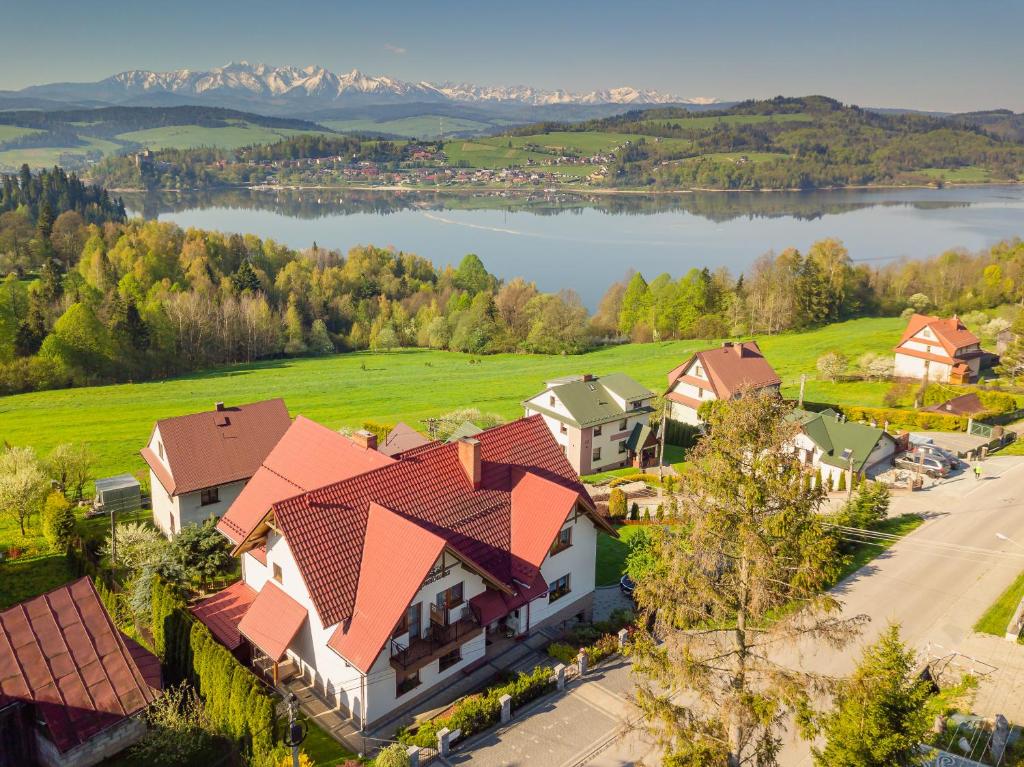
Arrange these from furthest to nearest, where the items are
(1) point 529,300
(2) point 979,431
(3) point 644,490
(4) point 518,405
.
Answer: (1) point 529,300 → (4) point 518,405 → (2) point 979,431 → (3) point 644,490

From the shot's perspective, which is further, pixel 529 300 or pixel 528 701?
pixel 529 300

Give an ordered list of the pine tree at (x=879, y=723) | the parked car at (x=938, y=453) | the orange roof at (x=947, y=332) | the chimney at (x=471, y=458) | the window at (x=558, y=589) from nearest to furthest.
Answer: the pine tree at (x=879, y=723) < the chimney at (x=471, y=458) < the window at (x=558, y=589) < the parked car at (x=938, y=453) < the orange roof at (x=947, y=332)

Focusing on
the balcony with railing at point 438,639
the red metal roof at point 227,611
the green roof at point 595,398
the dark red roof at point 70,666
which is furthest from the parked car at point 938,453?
the dark red roof at point 70,666

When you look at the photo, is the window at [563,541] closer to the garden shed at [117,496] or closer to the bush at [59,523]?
the bush at [59,523]

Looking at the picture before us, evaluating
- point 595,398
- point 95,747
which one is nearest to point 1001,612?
point 595,398

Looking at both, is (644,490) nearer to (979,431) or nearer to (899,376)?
(979,431)

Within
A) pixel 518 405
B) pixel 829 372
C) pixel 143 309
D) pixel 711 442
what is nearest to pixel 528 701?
pixel 711 442

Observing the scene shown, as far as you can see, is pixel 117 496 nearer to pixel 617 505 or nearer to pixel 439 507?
pixel 439 507

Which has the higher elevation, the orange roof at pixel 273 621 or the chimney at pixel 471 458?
the chimney at pixel 471 458
